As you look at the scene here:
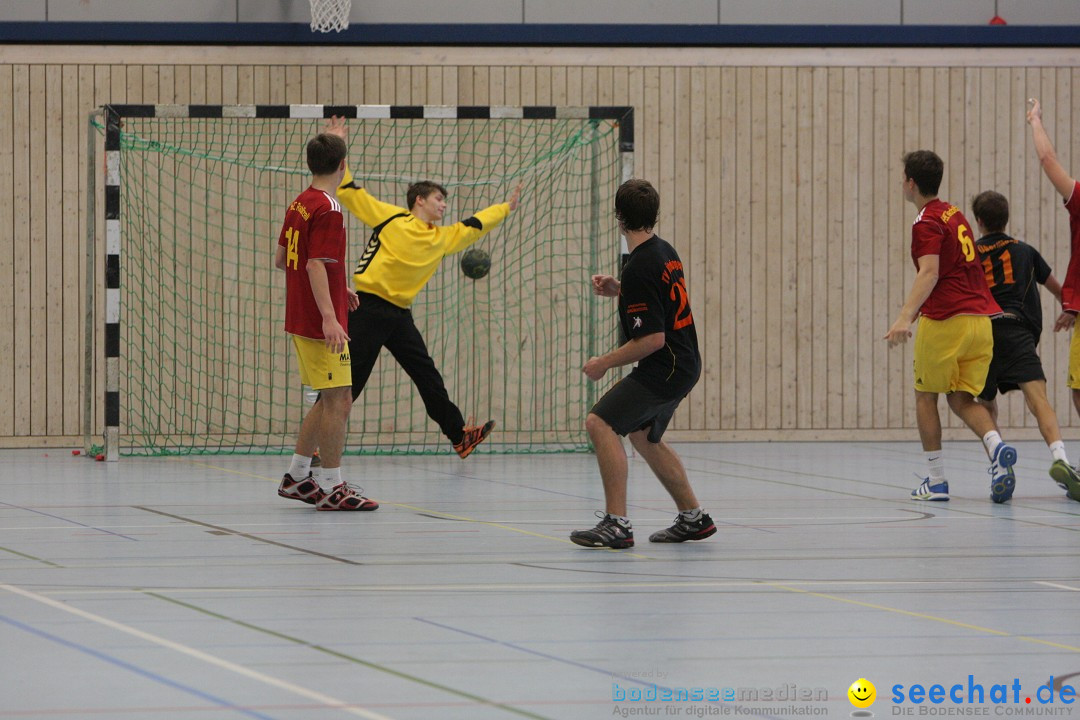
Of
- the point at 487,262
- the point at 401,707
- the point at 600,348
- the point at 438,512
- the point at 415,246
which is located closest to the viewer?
the point at 401,707

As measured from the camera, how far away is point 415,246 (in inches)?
394

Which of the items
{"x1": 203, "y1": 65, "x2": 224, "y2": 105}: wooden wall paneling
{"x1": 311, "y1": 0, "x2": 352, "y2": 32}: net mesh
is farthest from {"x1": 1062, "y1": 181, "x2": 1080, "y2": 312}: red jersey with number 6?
{"x1": 203, "y1": 65, "x2": 224, "y2": 105}: wooden wall paneling

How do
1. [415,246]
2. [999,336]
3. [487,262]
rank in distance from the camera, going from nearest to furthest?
[999,336], [415,246], [487,262]

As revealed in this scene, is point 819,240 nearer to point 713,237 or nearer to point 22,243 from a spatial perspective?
point 713,237

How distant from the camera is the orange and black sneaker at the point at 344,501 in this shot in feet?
26.3

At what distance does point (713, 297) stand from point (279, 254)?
6.53 meters

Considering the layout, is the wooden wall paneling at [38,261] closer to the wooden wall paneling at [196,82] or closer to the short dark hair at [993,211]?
the wooden wall paneling at [196,82]

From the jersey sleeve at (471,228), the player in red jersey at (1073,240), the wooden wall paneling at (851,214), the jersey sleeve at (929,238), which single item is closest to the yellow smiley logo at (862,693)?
the jersey sleeve at (929,238)

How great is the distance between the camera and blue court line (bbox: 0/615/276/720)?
3.54m

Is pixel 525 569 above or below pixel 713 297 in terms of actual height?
below

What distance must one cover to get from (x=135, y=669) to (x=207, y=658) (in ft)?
0.72

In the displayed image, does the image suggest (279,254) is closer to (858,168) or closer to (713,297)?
(713,297)

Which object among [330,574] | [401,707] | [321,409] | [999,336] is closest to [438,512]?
[321,409]

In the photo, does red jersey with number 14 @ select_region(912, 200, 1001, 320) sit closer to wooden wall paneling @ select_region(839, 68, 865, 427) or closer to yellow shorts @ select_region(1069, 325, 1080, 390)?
yellow shorts @ select_region(1069, 325, 1080, 390)
